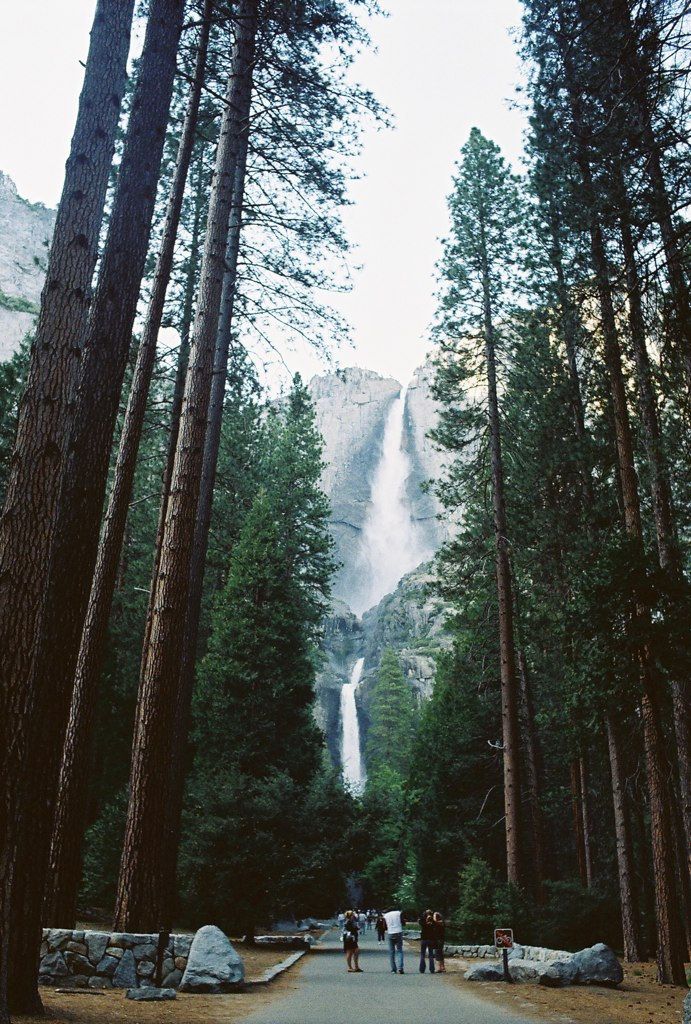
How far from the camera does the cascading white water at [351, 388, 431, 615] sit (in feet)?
310

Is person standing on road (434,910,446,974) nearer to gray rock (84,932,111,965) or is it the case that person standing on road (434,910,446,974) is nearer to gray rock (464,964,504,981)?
gray rock (464,964,504,981)

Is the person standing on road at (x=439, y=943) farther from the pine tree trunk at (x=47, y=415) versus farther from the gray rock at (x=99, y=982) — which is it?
the pine tree trunk at (x=47, y=415)

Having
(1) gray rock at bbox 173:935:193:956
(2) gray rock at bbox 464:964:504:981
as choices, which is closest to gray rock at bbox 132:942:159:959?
(1) gray rock at bbox 173:935:193:956

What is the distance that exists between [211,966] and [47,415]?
6929mm

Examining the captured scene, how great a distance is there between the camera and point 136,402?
962cm

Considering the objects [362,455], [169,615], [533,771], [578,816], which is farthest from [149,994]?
[362,455]

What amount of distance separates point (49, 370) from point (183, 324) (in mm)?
11373

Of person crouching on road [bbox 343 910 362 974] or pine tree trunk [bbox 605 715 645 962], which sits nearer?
pine tree trunk [bbox 605 715 645 962]

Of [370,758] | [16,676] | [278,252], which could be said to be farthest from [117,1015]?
[370,758]

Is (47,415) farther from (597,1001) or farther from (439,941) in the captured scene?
(439,941)

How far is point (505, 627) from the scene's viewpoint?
15.6m

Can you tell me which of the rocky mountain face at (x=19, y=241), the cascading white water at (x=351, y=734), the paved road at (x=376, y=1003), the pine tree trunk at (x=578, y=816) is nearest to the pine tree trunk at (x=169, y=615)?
the paved road at (x=376, y=1003)

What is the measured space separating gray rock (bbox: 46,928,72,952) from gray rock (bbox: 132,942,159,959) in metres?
0.68

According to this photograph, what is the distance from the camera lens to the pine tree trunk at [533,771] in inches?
720
